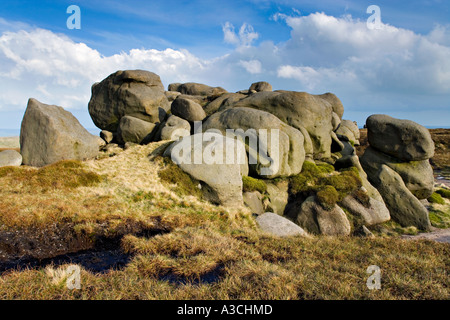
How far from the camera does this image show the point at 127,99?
28.4 metres

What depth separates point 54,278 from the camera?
655 centimetres

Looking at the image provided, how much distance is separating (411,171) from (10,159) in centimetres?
2978

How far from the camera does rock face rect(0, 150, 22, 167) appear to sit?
55.9 ft

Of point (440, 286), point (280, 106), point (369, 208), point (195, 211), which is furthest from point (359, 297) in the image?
point (280, 106)

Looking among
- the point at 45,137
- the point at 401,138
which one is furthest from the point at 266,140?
the point at 45,137

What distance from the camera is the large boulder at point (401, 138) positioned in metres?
22.1

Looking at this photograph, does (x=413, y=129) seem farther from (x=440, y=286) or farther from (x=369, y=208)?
(x=440, y=286)

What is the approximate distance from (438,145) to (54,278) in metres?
71.2

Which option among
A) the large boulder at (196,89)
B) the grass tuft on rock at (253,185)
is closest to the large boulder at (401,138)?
the grass tuft on rock at (253,185)

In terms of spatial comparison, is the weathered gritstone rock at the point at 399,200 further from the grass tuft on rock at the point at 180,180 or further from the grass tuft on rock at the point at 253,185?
the grass tuft on rock at the point at 180,180

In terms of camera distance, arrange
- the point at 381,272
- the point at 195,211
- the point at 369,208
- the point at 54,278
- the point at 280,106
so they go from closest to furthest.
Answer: the point at 54,278 < the point at 381,272 < the point at 195,211 < the point at 369,208 < the point at 280,106

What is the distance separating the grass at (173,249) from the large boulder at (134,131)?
390 inches

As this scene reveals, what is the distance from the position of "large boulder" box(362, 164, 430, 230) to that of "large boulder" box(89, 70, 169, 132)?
70.7ft

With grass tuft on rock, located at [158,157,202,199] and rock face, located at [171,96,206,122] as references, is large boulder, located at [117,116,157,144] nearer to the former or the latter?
rock face, located at [171,96,206,122]
